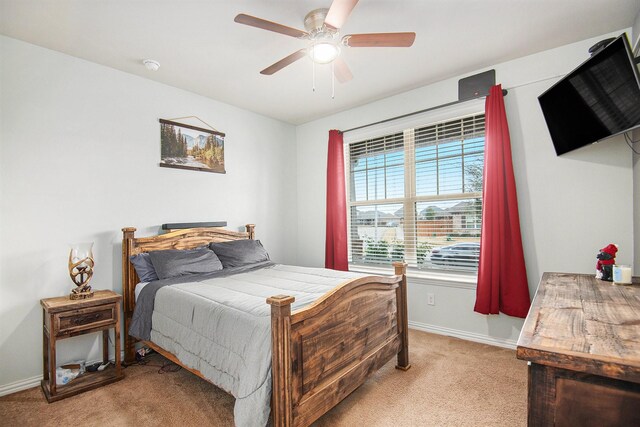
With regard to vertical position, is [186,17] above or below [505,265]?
above

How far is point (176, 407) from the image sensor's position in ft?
6.84

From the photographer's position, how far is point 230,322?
5.91ft

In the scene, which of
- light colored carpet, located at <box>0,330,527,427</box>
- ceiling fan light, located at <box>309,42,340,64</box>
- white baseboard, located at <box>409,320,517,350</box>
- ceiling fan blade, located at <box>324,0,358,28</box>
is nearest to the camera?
ceiling fan blade, located at <box>324,0,358,28</box>

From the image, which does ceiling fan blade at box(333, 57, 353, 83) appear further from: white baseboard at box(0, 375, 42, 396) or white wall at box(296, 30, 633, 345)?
white baseboard at box(0, 375, 42, 396)

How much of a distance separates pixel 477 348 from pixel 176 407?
2534 mm

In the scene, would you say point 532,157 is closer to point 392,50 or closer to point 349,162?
point 392,50

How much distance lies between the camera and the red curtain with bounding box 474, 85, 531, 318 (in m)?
2.77

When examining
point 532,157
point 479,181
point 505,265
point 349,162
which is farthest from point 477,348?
point 349,162

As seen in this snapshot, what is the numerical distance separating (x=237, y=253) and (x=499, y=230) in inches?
99.1

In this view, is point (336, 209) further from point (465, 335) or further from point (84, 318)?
point (84, 318)

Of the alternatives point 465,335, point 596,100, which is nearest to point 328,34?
point 596,100

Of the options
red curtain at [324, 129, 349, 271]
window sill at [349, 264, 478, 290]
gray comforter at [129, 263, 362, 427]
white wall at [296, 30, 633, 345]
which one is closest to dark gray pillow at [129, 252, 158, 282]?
gray comforter at [129, 263, 362, 427]

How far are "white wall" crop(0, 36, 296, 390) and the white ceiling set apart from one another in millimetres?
225

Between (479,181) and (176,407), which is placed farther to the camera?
(479,181)
